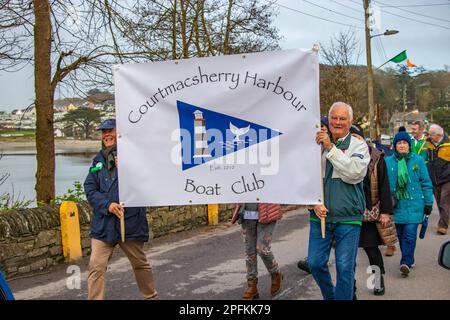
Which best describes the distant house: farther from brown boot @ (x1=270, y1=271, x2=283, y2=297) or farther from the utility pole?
the utility pole

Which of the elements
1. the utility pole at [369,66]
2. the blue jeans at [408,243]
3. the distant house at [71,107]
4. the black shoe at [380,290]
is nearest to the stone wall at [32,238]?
the distant house at [71,107]

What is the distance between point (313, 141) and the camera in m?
4.63

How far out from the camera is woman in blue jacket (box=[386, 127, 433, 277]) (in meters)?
7.31

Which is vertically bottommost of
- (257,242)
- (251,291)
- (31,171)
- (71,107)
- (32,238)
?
(251,291)

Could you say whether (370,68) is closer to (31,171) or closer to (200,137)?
(31,171)

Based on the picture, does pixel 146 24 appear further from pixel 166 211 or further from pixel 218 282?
pixel 218 282

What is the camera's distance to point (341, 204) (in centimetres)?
480

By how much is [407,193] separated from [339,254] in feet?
9.66

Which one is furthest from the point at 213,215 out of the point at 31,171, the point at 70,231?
the point at 31,171

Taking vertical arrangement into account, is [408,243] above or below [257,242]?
below

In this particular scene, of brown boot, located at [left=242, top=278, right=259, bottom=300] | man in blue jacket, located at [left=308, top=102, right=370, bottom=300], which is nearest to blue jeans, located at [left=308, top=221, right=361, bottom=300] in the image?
man in blue jacket, located at [left=308, top=102, right=370, bottom=300]

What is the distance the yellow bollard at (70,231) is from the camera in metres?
8.24

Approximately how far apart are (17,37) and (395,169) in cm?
707

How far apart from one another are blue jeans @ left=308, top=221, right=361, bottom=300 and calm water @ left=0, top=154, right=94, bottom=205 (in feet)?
24.2
